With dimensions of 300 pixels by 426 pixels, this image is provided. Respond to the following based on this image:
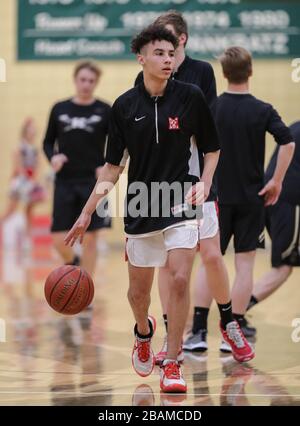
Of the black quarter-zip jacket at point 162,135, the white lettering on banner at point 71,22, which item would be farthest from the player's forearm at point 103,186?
the white lettering on banner at point 71,22

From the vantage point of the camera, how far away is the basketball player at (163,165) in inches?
181

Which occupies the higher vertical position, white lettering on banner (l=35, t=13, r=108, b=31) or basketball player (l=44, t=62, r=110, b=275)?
white lettering on banner (l=35, t=13, r=108, b=31)

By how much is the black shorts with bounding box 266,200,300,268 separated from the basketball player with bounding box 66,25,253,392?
7.29 ft

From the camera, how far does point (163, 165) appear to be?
15.2ft

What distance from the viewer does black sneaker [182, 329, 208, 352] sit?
581 centimetres

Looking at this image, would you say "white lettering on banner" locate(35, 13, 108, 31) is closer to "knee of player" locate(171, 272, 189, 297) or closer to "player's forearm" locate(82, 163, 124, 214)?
"player's forearm" locate(82, 163, 124, 214)

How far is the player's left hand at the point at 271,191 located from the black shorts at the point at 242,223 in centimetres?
8

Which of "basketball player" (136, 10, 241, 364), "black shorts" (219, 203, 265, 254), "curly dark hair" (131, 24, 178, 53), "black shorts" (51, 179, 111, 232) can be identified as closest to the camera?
"curly dark hair" (131, 24, 178, 53)

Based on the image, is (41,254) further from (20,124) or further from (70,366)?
(70,366)

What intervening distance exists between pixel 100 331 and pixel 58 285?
1.80 metres

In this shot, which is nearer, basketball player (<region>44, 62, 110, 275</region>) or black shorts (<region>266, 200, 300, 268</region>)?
black shorts (<region>266, 200, 300, 268</region>)

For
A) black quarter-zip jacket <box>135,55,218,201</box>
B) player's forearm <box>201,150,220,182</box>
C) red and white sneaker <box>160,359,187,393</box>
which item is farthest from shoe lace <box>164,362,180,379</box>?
black quarter-zip jacket <box>135,55,218,201</box>

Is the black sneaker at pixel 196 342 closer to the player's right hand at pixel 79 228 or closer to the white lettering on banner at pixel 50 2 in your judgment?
the player's right hand at pixel 79 228
